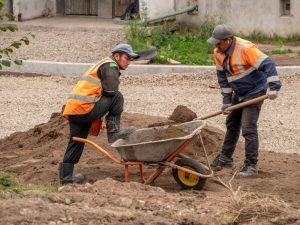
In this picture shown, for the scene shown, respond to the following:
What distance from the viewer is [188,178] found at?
997 cm

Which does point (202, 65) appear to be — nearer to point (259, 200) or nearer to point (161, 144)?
point (161, 144)

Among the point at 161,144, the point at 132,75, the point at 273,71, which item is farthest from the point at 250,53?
the point at 132,75

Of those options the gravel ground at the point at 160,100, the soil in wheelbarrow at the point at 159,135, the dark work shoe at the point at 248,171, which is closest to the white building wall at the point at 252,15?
the gravel ground at the point at 160,100

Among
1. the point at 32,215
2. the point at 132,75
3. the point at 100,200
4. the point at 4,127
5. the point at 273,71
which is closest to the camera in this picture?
the point at 32,215

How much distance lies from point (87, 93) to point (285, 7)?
12765mm

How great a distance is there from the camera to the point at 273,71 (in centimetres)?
1034

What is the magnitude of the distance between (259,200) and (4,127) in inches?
287

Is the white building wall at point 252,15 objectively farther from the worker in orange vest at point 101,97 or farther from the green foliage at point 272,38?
the worker in orange vest at point 101,97

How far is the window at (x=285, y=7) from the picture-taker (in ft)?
71.5

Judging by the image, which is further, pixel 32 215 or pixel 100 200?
pixel 100 200

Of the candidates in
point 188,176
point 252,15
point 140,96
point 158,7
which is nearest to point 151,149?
point 188,176

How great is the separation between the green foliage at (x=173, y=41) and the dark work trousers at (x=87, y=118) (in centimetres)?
917

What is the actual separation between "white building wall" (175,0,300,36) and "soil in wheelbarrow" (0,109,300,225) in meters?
9.58

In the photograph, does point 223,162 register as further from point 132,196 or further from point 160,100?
point 160,100
